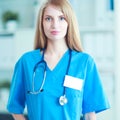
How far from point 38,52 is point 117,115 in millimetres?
1251

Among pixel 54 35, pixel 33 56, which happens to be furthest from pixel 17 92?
pixel 54 35

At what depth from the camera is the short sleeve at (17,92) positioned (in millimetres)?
1164

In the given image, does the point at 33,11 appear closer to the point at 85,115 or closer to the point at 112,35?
the point at 112,35

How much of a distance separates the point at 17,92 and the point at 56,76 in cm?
18

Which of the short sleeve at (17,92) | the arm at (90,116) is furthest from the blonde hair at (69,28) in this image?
the arm at (90,116)

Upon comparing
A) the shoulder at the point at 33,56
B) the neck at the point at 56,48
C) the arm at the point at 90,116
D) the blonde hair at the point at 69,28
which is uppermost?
the blonde hair at the point at 69,28

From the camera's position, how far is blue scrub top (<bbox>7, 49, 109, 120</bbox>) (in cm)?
110

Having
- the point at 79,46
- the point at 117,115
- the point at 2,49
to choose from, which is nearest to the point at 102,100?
the point at 79,46

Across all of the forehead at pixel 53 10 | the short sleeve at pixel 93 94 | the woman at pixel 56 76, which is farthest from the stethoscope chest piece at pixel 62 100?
the forehead at pixel 53 10

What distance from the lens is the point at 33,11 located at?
2.80 meters

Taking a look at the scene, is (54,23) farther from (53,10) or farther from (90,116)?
(90,116)

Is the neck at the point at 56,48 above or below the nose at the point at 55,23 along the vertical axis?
below

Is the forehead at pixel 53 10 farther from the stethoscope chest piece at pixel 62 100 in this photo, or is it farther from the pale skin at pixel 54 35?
the stethoscope chest piece at pixel 62 100

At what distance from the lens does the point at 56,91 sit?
1.11 meters
